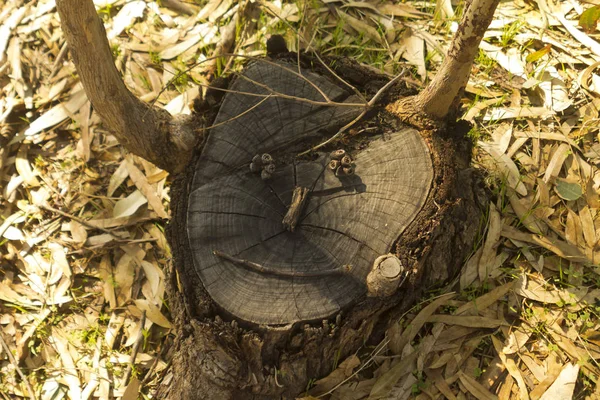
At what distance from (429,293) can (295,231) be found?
845mm

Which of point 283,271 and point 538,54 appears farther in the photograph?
point 538,54

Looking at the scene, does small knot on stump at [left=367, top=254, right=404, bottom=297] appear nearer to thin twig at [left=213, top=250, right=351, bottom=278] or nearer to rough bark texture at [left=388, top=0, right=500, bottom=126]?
thin twig at [left=213, top=250, right=351, bottom=278]

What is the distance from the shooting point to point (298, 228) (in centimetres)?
217

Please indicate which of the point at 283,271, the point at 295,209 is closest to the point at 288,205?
the point at 295,209

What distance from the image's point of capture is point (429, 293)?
8.38 ft

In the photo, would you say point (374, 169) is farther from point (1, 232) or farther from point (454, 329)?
point (1, 232)

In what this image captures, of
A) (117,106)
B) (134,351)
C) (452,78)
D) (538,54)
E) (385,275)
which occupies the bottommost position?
(134,351)

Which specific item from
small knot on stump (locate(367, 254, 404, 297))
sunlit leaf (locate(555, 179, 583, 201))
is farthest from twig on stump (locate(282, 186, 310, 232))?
sunlit leaf (locate(555, 179, 583, 201))

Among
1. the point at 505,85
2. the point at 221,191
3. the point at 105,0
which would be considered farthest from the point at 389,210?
the point at 105,0

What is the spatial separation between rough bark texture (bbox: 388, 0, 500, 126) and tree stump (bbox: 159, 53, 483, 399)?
73 millimetres

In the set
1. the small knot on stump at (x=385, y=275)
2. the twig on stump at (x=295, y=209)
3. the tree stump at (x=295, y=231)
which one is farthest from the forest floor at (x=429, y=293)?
the twig on stump at (x=295, y=209)

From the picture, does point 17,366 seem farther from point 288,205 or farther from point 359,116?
point 359,116

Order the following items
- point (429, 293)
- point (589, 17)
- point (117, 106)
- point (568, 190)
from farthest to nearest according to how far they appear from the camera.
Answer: point (589, 17), point (568, 190), point (429, 293), point (117, 106)

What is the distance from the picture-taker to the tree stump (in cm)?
204
